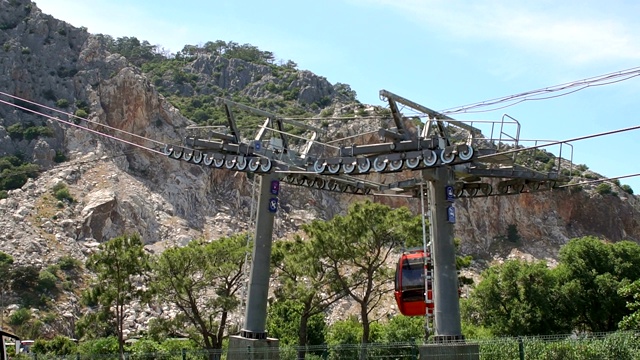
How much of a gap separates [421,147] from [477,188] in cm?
449

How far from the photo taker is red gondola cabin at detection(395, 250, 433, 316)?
2312 cm

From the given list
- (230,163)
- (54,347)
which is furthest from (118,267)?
(230,163)

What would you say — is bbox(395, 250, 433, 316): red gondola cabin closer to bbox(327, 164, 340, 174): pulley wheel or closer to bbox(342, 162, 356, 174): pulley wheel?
bbox(342, 162, 356, 174): pulley wheel

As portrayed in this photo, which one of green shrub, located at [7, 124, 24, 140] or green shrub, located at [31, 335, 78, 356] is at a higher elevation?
green shrub, located at [7, 124, 24, 140]

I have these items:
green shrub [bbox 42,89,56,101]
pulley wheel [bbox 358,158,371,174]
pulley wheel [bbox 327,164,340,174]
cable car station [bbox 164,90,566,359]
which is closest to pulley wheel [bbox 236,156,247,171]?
cable car station [bbox 164,90,566,359]

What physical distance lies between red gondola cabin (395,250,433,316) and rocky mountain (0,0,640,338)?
4576cm

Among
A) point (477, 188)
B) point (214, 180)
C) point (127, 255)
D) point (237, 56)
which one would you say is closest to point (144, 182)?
point (214, 180)

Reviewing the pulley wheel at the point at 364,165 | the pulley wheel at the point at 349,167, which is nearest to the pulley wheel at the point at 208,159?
the pulley wheel at the point at 349,167

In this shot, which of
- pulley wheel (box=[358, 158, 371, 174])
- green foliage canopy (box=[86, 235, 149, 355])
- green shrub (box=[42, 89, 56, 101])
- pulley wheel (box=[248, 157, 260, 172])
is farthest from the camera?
green shrub (box=[42, 89, 56, 101])

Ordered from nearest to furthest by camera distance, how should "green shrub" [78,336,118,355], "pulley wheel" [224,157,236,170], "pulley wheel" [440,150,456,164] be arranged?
"pulley wheel" [440,150,456,164] < "pulley wheel" [224,157,236,170] < "green shrub" [78,336,118,355]

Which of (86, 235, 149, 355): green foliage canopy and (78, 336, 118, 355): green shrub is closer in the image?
(86, 235, 149, 355): green foliage canopy

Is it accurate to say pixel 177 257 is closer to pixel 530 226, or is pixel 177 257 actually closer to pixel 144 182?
pixel 144 182

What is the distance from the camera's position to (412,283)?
23.3 metres

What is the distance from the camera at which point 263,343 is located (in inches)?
964
